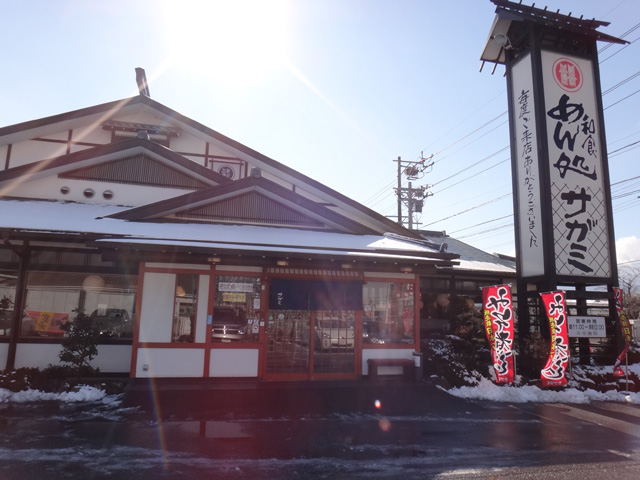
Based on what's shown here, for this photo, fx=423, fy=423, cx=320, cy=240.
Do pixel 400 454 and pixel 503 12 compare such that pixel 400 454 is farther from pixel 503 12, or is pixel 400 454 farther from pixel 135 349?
pixel 503 12

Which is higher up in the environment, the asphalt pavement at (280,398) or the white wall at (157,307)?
the white wall at (157,307)

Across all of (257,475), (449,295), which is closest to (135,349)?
(257,475)

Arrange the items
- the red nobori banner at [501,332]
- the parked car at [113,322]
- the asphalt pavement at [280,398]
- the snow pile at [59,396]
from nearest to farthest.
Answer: the asphalt pavement at [280,398] → the snow pile at [59,396] → the red nobori banner at [501,332] → the parked car at [113,322]

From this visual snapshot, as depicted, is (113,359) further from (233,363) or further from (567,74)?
(567,74)

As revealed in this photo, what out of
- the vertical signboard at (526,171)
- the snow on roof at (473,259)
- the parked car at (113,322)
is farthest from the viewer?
the snow on roof at (473,259)

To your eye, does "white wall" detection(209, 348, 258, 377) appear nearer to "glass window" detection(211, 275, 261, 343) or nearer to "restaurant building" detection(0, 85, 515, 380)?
"restaurant building" detection(0, 85, 515, 380)

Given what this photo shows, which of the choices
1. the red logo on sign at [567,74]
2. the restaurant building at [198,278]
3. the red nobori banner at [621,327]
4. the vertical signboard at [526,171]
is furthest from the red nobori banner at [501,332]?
the red logo on sign at [567,74]

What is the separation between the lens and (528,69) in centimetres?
1248

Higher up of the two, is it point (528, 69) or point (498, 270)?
point (528, 69)

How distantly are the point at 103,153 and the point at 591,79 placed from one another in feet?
47.6

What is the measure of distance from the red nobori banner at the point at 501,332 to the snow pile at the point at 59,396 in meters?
8.08

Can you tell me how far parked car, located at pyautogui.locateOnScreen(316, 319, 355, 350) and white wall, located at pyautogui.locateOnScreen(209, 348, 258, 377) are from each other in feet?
5.21

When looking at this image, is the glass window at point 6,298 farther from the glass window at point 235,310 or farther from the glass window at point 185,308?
the glass window at point 235,310

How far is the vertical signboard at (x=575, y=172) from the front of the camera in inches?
459
